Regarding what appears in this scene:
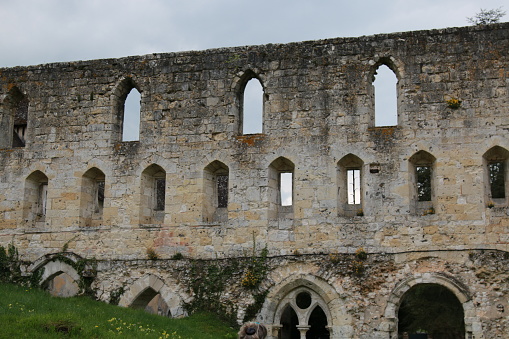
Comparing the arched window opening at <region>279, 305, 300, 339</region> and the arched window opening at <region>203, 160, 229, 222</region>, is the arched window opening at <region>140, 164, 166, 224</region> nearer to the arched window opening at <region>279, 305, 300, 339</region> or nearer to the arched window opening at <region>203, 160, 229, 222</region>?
the arched window opening at <region>203, 160, 229, 222</region>

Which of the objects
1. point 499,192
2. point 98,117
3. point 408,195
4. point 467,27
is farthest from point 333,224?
point 499,192

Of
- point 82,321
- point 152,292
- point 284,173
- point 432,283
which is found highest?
point 284,173

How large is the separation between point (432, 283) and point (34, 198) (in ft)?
34.5

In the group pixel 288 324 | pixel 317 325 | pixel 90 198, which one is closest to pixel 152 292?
pixel 90 198

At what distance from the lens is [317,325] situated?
72.2 feet

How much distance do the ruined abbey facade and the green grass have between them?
0.88m

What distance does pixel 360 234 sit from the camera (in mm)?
16922

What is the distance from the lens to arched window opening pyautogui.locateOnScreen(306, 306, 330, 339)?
21828 mm

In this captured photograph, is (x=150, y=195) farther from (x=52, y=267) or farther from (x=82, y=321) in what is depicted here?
(x=82, y=321)

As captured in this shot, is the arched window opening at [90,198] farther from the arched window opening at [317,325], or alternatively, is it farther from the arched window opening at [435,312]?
the arched window opening at [435,312]

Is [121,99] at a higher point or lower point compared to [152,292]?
higher

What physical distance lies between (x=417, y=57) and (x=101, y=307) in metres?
9.30

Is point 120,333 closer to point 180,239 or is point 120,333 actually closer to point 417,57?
point 180,239

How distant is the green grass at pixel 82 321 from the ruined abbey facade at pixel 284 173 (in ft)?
2.88
